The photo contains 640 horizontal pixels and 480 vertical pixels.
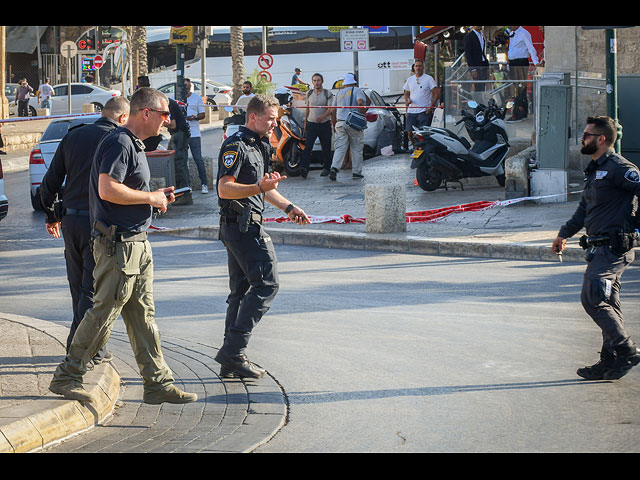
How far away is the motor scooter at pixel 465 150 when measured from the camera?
1587 cm

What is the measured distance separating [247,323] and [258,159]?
113 centimetres

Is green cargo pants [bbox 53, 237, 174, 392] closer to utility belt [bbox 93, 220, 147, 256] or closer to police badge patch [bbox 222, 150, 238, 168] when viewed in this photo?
utility belt [bbox 93, 220, 147, 256]

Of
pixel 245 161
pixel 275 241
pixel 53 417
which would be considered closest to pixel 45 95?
pixel 275 241

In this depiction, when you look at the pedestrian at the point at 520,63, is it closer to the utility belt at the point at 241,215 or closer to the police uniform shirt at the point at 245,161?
the police uniform shirt at the point at 245,161

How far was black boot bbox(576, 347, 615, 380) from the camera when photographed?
6.64 m

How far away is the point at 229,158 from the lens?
266 inches

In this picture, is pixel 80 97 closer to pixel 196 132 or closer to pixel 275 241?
pixel 196 132

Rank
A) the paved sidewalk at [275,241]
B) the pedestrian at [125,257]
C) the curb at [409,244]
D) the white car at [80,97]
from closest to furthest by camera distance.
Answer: the paved sidewalk at [275,241] → the pedestrian at [125,257] → the curb at [409,244] → the white car at [80,97]

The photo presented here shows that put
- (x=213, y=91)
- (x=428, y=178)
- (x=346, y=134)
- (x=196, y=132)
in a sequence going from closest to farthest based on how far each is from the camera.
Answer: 1. (x=428, y=178)
2. (x=196, y=132)
3. (x=346, y=134)
4. (x=213, y=91)

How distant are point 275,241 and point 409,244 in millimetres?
2025

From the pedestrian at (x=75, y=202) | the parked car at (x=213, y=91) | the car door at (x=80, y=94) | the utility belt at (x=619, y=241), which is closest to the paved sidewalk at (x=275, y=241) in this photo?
the pedestrian at (x=75, y=202)

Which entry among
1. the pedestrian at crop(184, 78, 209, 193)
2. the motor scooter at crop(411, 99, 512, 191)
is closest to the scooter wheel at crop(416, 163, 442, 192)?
the motor scooter at crop(411, 99, 512, 191)

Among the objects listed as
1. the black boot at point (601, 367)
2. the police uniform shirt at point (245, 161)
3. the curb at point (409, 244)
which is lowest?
the black boot at point (601, 367)

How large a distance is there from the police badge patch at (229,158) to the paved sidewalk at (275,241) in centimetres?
142
